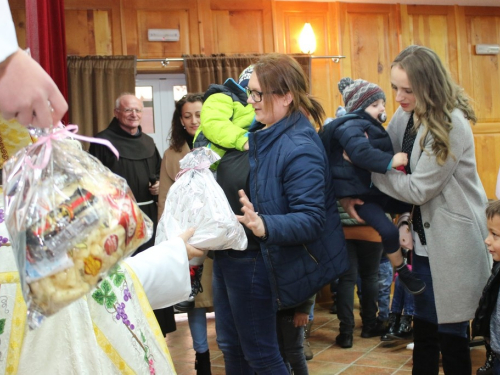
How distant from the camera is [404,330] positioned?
4.37 m

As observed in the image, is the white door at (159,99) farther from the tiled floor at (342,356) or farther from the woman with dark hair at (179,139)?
the tiled floor at (342,356)

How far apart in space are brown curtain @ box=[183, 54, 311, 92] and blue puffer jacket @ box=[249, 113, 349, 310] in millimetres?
3904

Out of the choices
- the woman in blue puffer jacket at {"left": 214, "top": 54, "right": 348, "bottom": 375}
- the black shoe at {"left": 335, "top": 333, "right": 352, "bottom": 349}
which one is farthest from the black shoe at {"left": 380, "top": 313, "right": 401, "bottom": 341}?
the woman in blue puffer jacket at {"left": 214, "top": 54, "right": 348, "bottom": 375}

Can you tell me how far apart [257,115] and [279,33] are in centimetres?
448

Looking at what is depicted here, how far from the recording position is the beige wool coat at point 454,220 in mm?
2391

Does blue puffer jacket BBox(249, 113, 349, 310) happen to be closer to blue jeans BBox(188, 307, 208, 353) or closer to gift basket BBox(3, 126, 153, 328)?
gift basket BBox(3, 126, 153, 328)

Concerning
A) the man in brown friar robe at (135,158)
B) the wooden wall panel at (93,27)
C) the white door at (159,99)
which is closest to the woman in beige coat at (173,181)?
the man in brown friar robe at (135,158)

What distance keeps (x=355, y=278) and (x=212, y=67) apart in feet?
9.39

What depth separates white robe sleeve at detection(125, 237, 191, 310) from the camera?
1417 mm

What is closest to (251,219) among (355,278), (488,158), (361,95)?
(361,95)

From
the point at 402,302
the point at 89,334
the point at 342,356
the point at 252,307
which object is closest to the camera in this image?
the point at 89,334

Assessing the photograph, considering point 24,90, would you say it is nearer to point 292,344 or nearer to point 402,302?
point 292,344

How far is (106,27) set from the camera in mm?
6254

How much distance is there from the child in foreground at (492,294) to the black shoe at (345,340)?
1921 millimetres
